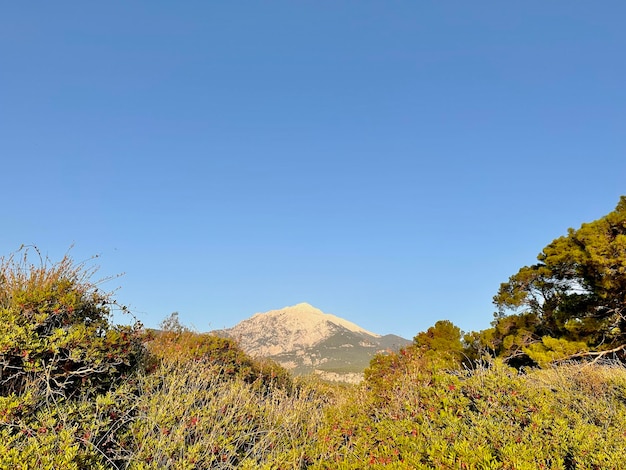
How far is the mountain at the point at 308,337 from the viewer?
286 ft

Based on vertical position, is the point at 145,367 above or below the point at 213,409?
above

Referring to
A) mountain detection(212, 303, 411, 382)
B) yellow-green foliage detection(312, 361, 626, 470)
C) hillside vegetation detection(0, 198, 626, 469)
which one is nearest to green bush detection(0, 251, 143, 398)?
hillside vegetation detection(0, 198, 626, 469)

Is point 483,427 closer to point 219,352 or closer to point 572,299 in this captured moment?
point 219,352

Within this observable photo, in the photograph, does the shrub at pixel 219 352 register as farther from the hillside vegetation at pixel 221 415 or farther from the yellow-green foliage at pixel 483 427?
the yellow-green foliage at pixel 483 427

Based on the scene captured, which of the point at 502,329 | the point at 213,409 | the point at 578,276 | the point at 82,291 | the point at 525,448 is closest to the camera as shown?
the point at 525,448

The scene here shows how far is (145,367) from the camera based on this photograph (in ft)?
18.1

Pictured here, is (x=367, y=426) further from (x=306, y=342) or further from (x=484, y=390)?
(x=306, y=342)

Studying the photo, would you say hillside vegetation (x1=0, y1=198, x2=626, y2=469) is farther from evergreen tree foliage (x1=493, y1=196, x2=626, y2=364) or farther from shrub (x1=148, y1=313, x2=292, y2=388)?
evergreen tree foliage (x1=493, y1=196, x2=626, y2=364)

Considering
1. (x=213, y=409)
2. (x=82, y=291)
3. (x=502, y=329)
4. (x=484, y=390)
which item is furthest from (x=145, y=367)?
(x=502, y=329)

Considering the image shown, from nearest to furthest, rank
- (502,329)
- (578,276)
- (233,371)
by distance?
(233,371) < (578,276) < (502,329)

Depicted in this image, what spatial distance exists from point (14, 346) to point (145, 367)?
6.66 ft

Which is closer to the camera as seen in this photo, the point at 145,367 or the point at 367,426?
the point at 367,426

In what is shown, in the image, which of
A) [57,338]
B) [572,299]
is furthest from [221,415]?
[572,299]

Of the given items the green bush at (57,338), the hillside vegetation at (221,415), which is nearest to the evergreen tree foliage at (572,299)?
the hillside vegetation at (221,415)
